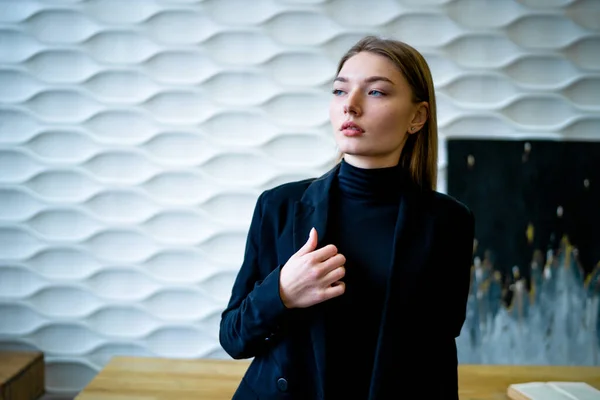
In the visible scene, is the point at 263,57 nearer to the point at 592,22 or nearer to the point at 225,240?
the point at 225,240

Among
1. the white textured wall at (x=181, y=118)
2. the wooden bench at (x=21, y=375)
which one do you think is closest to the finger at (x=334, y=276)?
the white textured wall at (x=181, y=118)

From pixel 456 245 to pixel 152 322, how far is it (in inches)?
47.5

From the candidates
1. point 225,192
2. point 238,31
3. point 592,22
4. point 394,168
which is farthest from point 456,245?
point 592,22

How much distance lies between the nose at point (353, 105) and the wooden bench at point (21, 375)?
126 centimetres

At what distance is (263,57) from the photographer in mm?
1785

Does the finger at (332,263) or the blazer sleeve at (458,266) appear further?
the blazer sleeve at (458,266)

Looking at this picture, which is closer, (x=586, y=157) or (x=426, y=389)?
(x=426, y=389)

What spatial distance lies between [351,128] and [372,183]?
10cm

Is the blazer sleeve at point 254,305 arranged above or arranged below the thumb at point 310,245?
below

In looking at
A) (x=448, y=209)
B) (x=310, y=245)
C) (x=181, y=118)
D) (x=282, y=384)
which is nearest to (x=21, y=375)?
(x=181, y=118)

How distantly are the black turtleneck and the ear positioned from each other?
68mm

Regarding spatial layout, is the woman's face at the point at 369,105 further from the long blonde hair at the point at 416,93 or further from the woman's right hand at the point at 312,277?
the woman's right hand at the point at 312,277

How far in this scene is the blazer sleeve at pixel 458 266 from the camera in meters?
0.90

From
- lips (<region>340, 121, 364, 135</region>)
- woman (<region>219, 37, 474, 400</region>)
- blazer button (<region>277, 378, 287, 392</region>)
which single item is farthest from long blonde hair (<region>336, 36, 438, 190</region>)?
blazer button (<region>277, 378, 287, 392</region>)
